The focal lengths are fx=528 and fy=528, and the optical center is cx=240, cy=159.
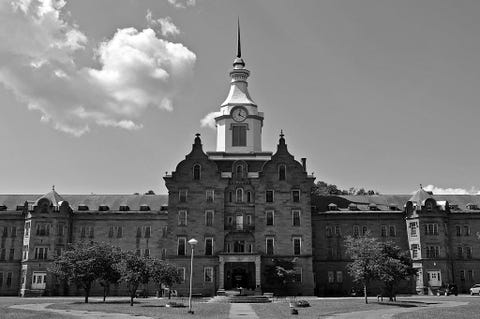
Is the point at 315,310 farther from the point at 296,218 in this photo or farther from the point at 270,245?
the point at 296,218

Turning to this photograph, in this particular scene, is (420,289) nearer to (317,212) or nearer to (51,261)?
(317,212)

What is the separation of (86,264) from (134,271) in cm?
659

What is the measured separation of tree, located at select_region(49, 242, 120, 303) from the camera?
5706 centimetres

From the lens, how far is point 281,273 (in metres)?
68.7

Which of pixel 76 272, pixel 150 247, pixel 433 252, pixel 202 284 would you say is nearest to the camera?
pixel 76 272

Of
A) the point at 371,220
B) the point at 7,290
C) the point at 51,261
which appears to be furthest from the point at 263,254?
the point at 7,290

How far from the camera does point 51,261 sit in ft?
252

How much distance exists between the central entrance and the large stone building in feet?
0.45

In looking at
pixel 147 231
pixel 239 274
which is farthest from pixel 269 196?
pixel 147 231

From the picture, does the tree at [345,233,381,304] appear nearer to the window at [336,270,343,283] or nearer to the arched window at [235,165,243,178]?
the window at [336,270,343,283]

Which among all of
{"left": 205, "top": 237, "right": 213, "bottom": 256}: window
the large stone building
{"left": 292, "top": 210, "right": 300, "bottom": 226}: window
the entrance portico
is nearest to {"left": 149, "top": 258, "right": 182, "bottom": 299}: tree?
the large stone building

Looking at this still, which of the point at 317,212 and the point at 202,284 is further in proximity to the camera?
the point at 317,212

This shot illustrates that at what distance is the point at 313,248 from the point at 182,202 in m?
20.9

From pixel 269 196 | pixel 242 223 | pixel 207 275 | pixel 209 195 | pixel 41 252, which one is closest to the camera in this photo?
pixel 207 275
